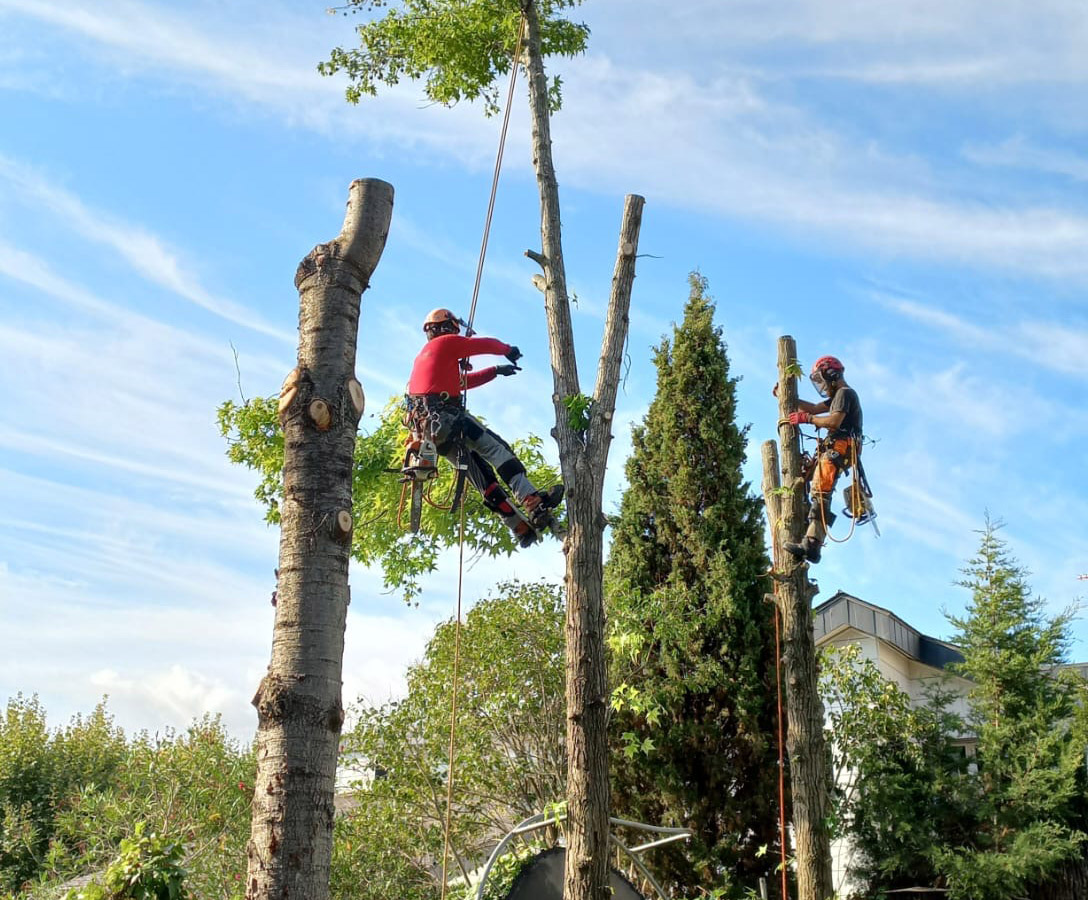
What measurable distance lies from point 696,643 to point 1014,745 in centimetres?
399

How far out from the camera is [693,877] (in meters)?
11.6

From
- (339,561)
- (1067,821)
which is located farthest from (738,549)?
(339,561)

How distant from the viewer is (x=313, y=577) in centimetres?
446

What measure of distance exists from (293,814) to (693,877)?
853 centimetres

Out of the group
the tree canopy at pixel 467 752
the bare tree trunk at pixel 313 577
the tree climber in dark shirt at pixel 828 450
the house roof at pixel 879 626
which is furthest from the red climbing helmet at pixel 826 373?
the house roof at pixel 879 626

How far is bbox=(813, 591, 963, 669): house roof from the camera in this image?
1984cm

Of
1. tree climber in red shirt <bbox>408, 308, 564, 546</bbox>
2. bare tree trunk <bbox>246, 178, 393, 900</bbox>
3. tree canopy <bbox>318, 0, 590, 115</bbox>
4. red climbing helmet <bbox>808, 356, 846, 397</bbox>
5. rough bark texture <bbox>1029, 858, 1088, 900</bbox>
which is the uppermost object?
tree canopy <bbox>318, 0, 590, 115</bbox>

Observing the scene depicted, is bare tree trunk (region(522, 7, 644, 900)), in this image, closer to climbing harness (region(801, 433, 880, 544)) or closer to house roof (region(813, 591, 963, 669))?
climbing harness (region(801, 433, 880, 544))

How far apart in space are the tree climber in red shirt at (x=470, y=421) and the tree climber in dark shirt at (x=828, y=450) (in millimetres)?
2413

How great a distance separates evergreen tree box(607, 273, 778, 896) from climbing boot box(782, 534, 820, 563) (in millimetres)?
2504

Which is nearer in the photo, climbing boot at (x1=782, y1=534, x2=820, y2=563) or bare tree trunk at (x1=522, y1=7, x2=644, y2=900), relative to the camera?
bare tree trunk at (x1=522, y1=7, x2=644, y2=900)

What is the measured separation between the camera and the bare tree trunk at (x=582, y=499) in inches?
284

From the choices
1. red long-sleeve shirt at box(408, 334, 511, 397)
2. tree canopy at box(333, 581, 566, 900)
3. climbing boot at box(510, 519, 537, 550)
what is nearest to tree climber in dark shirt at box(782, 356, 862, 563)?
climbing boot at box(510, 519, 537, 550)

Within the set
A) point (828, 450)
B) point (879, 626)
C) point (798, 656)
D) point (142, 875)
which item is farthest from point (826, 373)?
point (879, 626)
